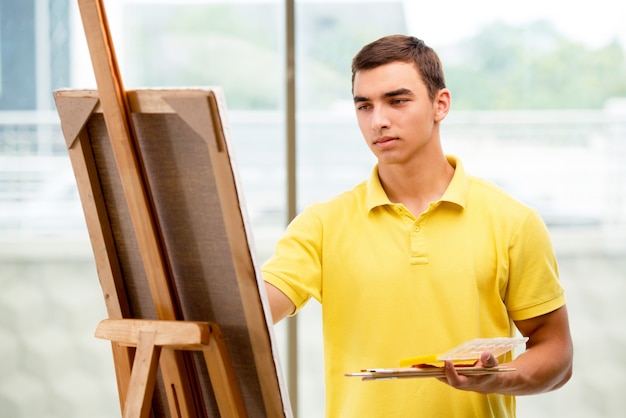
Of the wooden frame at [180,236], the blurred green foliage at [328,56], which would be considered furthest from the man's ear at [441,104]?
the blurred green foliage at [328,56]

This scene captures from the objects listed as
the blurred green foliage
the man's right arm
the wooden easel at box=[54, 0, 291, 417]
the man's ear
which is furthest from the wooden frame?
the blurred green foliage

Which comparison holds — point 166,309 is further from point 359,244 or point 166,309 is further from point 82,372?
point 82,372

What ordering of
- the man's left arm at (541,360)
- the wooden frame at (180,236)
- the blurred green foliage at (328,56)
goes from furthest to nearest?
the blurred green foliage at (328,56), the man's left arm at (541,360), the wooden frame at (180,236)

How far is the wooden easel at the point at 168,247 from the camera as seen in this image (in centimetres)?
151

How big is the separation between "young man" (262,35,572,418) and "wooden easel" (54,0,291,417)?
25 centimetres

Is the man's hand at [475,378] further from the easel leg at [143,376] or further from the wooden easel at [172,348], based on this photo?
the easel leg at [143,376]

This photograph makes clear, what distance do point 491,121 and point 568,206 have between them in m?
0.41

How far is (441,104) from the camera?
1.90 meters

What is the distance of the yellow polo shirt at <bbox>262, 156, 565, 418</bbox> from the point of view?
1814 mm

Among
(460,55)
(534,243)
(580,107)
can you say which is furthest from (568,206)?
(534,243)

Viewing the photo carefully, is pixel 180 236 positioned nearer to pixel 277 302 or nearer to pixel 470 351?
pixel 277 302

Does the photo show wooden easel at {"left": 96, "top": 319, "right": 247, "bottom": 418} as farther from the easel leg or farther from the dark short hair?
the dark short hair

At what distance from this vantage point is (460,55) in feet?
10.9

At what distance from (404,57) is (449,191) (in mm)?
281
